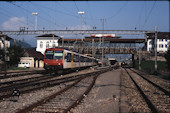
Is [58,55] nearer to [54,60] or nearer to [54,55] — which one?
[54,55]

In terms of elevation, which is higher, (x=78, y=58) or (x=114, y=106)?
(x=78, y=58)

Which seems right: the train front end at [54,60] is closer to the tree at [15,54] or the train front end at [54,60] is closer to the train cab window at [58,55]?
the train cab window at [58,55]

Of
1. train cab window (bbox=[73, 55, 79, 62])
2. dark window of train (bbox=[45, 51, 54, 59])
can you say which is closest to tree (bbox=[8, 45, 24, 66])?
train cab window (bbox=[73, 55, 79, 62])

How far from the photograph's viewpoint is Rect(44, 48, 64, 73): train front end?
78.5ft

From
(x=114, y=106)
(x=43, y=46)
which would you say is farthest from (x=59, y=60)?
(x=43, y=46)

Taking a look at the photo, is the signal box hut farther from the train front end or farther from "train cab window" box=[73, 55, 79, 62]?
the train front end

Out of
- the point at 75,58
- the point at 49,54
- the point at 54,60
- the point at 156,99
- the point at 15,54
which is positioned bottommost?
the point at 156,99

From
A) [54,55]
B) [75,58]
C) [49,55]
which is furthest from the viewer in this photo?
[75,58]

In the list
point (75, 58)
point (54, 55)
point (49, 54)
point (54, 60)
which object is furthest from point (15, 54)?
point (54, 60)

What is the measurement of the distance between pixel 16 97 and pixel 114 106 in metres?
4.22

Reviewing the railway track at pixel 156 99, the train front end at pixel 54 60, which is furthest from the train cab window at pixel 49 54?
the railway track at pixel 156 99

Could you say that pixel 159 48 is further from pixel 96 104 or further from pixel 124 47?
pixel 96 104

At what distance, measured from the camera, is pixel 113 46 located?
79.0 meters

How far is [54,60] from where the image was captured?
24125mm
